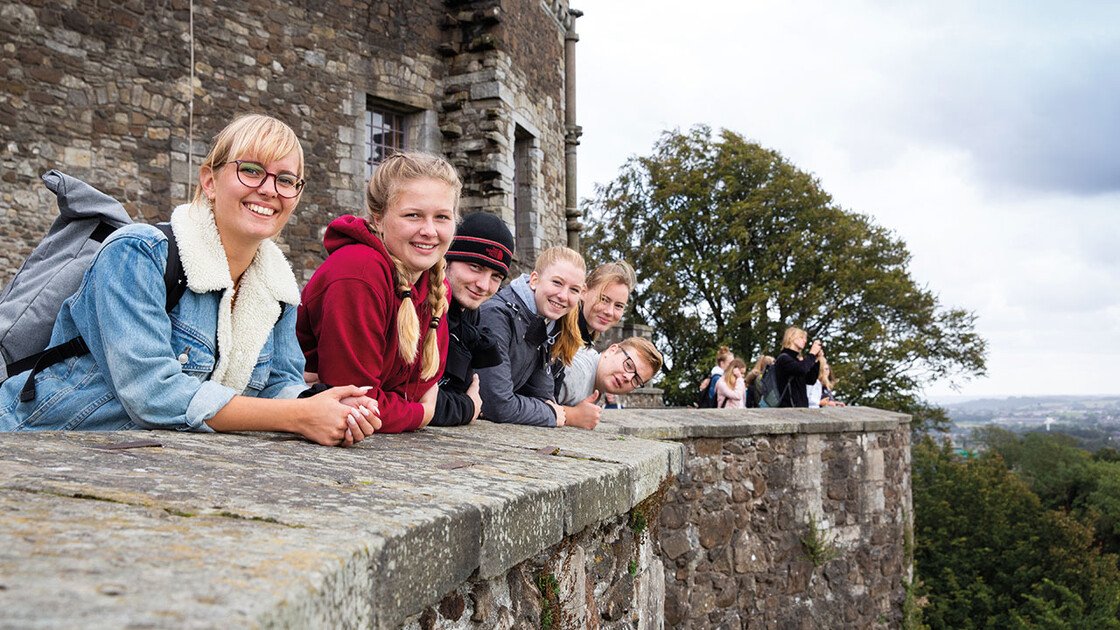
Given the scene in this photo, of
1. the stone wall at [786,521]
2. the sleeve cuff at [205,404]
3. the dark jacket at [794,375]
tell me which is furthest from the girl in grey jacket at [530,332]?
the dark jacket at [794,375]

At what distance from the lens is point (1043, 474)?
3947cm

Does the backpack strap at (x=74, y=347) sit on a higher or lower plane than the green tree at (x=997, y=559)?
higher

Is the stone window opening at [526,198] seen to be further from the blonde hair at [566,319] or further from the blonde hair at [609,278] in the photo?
the blonde hair at [566,319]

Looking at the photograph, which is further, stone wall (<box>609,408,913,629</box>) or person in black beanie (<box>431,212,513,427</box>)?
stone wall (<box>609,408,913,629</box>)

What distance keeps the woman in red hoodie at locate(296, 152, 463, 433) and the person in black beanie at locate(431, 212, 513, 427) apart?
426 mm

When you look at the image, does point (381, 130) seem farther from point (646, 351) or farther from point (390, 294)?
point (390, 294)

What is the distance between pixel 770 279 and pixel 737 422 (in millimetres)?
19138

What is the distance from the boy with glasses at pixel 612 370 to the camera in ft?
17.0

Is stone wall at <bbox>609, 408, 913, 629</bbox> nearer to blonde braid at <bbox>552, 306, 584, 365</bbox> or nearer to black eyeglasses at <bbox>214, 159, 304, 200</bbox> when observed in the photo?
blonde braid at <bbox>552, 306, 584, 365</bbox>

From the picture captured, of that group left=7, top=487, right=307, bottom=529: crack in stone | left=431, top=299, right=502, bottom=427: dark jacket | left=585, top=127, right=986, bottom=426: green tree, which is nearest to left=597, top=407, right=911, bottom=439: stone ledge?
left=431, top=299, right=502, bottom=427: dark jacket

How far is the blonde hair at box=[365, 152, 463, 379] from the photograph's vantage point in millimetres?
3088

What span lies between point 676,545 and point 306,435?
4316 millimetres

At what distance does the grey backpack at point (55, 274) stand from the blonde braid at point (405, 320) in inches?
32.3

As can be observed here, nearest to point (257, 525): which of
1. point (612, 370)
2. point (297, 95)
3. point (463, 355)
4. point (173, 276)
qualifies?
point (173, 276)
